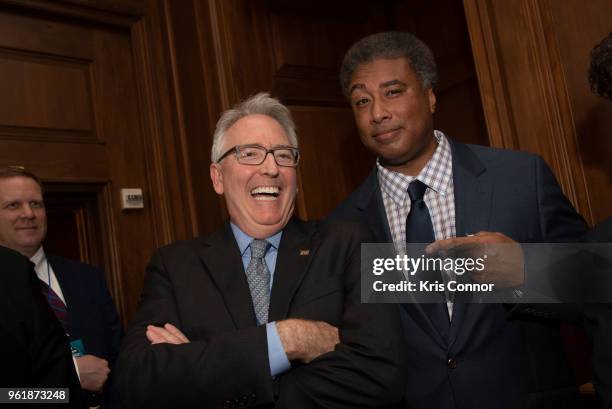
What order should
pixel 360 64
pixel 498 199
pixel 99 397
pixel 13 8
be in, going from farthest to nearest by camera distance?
pixel 13 8 → pixel 99 397 → pixel 360 64 → pixel 498 199

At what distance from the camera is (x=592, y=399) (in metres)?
2.21

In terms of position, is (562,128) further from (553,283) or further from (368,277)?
(368,277)

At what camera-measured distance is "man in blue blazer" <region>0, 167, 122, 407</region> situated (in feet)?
8.70

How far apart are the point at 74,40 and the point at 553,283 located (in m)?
2.71

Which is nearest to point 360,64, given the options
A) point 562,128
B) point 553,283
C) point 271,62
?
point 562,128

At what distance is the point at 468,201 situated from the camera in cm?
187

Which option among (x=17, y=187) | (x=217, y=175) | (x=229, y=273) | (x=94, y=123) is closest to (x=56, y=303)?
(x=17, y=187)

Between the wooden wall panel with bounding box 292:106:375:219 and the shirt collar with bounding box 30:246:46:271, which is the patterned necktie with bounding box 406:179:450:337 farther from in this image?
the shirt collar with bounding box 30:246:46:271

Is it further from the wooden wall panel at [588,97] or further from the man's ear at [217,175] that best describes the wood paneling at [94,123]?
the wooden wall panel at [588,97]

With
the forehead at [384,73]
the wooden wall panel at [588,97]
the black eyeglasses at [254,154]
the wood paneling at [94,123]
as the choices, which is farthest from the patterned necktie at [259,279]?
the wood paneling at [94,123]

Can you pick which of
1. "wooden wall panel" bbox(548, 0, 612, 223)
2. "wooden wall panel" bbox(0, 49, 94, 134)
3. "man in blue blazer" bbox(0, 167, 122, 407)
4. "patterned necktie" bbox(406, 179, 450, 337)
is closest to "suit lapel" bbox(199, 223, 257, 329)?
"patterned necktie" bbox(406, 179, 450, 337)

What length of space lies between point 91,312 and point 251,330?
1489mm

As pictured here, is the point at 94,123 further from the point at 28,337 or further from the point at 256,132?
the point at 28,337

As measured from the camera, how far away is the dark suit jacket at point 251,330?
1.45 m
